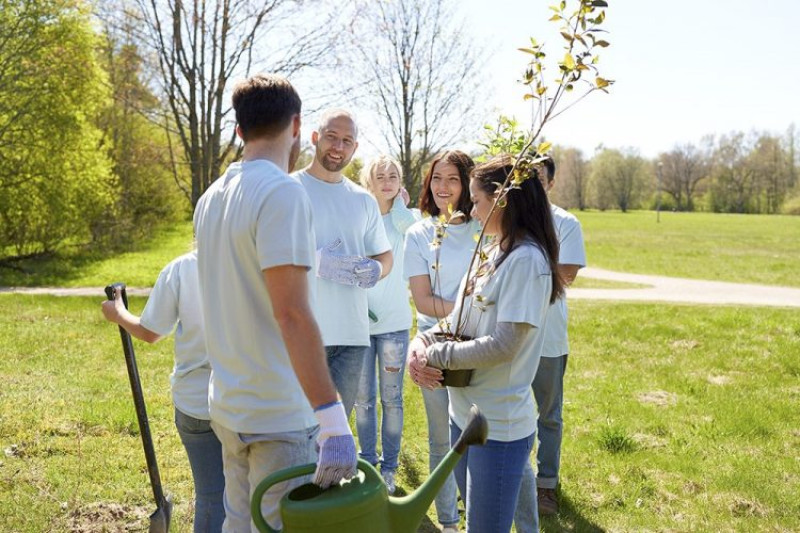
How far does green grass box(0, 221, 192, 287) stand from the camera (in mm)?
15711

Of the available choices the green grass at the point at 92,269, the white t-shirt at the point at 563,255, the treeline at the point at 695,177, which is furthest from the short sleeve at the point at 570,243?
the treeline at the point at 695,177

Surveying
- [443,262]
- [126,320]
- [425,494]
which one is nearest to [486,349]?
[425,494]

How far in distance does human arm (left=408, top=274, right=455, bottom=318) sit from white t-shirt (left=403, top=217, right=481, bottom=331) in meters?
0.03

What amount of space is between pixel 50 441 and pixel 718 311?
30.7 ft

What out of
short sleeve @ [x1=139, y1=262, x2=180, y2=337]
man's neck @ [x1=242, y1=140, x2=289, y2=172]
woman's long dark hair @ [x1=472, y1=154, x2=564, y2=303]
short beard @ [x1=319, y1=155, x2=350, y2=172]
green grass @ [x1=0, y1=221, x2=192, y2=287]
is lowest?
green grass @ [x1=0, y1=221, x2=192, y2=287]

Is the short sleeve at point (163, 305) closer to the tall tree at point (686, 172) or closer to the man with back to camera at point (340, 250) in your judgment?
the man with back to camera at point (340, 250)

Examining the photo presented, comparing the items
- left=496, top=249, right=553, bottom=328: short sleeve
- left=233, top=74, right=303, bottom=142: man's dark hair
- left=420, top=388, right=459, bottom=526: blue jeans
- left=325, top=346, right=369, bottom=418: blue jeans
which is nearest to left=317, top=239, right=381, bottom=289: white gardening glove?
left=325, top=346, right=369, bottom=418: blue jeans

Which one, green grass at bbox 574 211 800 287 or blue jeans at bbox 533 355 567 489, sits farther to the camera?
green grass at bbox 574 211 800 287

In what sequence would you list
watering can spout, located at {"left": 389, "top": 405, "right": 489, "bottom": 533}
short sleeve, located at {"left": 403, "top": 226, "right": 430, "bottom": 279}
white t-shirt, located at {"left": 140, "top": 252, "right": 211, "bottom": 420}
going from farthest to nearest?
1. short sleeve, located at {"left": 403, "top": 226, "right": 430, "bottom": 279}
2. white t-shirt, located at {"left": 140, "top": 252, "right": 211, "bottom": 420}
3. watering can spout, located at {"left": 389, "top": 405, "right": 489, "bottom": 533}

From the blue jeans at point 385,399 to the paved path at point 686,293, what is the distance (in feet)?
32.2

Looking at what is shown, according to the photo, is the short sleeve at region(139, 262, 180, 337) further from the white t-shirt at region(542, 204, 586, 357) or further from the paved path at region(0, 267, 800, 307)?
the paved path at region(0, 267, 800, 307)

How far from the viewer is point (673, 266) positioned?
21.2m

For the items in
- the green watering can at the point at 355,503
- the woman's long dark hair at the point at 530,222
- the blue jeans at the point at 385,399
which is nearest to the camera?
the green watering can at the point at 355,503

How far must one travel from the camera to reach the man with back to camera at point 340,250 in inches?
143
